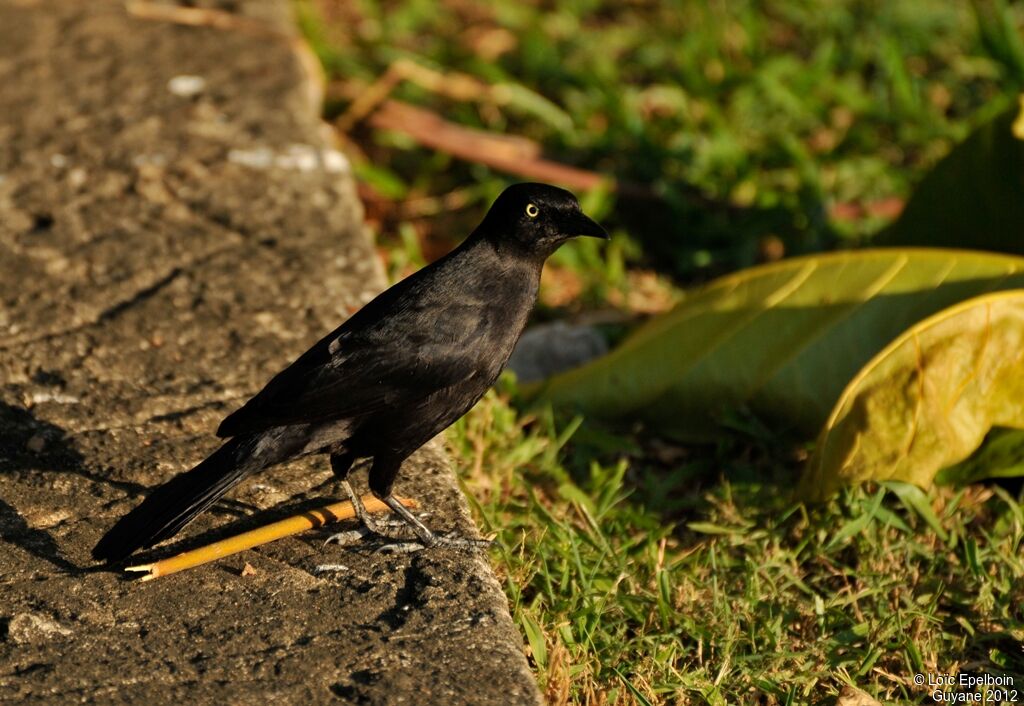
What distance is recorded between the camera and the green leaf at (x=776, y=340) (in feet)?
13.5

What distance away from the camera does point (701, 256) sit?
17.9ft

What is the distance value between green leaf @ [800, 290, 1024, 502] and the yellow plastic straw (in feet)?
3.87

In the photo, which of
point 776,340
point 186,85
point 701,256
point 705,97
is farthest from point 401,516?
point 705,97

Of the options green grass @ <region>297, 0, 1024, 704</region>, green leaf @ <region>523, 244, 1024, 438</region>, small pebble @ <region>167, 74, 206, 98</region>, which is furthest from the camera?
small pebble @ <region>167, 74, 206, 98</region>

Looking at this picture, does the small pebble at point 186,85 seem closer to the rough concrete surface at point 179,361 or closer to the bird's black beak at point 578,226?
the rough concrete surface at point 179,361

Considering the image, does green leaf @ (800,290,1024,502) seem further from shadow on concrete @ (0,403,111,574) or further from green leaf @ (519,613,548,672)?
shadow on concrete @ (0,403,111,574)

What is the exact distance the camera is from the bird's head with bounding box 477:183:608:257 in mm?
3658

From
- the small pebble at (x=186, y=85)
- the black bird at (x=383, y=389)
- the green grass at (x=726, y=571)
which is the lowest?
the green grass at (x=726, y=571)

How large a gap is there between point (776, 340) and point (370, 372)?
1.47m

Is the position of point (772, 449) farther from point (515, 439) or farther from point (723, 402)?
point (515, 439)

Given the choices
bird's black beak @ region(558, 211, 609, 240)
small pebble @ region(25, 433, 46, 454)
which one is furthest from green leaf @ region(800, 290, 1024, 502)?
small pebble @ region(25, 433, 46, 454)

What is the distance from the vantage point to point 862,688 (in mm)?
3330

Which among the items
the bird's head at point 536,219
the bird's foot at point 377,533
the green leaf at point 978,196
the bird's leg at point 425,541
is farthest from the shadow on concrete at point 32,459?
the green leaf at point 978,196

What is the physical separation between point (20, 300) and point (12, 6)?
242 cm
